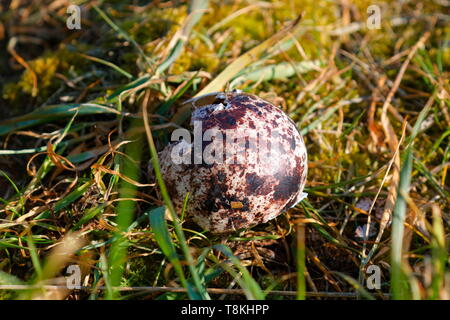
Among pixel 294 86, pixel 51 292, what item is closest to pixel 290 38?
pixel 294 86

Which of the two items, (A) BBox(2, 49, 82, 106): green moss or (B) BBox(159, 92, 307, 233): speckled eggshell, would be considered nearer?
(B) BBox(159, 92, 307, 233): speckled eggshell

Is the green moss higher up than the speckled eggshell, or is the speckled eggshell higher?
the green moss

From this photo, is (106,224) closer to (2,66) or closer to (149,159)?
(149,159)

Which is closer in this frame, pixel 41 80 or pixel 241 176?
pixel 241 176

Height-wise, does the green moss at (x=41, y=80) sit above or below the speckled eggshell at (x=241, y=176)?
above

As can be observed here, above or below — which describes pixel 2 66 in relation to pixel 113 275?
above

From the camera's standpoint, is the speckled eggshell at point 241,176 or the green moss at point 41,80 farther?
the green moss at point 41,80

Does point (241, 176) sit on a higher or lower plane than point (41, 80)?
lower

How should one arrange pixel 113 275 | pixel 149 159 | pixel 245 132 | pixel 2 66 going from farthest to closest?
1. pixel 2 66
2. pixel 149 159
3. pixel 245 132
4. pixel 113 275
